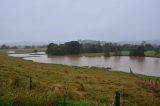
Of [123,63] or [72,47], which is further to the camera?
[72,47]

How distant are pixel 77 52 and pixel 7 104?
7929 centimetres

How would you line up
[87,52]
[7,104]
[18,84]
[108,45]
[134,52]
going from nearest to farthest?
1. [7,104]
2. [18,84]
3. [134,52]
4. [87,52]
5. [108,45]

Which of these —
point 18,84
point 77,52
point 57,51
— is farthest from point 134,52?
point 18,84

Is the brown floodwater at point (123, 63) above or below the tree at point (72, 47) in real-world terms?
below

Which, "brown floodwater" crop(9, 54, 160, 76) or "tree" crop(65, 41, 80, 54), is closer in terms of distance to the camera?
"brown floodwater" crop(9, 54, 160, 76)

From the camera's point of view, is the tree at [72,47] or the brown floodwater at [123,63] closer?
the brown floodwater at [123,63]

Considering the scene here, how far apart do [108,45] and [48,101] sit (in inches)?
3688

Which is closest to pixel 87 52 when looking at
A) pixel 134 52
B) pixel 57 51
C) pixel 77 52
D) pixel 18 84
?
pixel 77 52

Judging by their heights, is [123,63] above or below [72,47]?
below

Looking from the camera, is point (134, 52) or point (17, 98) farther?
point (134, 52)

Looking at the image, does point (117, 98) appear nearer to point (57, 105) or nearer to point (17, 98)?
point (57, 105)

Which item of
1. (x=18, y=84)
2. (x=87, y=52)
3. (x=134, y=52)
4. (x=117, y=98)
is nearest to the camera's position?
(x=117, y=98)

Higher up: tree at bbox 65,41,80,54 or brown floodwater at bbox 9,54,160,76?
tree at bbox 65,41,80,54

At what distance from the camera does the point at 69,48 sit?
83.6 meters
